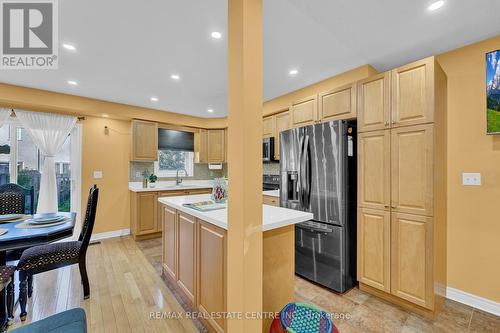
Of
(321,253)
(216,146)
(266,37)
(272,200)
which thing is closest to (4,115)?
(216,146)

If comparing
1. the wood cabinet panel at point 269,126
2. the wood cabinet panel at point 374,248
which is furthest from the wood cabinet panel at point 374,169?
the wood cabinet panel at point 269,126

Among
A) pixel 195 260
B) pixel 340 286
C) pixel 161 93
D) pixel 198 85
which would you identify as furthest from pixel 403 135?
pixel 161 93

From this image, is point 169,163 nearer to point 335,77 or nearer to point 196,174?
point 196,174

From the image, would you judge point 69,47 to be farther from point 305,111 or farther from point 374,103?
point 374,103

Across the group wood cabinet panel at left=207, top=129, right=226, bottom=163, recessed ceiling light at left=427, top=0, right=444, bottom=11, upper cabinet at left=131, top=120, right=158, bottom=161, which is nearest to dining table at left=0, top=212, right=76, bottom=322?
upper cabinet at left=131, top=120, right=158, bottom=161

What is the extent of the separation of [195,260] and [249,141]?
4.20 ft

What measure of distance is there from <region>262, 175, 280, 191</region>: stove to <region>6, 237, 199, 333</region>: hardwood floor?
2.30 m

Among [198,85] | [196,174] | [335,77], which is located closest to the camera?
[335,77]

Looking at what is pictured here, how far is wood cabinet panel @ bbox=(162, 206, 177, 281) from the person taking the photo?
2295mm

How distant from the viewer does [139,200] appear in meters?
3.99

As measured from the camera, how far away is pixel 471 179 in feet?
6.92

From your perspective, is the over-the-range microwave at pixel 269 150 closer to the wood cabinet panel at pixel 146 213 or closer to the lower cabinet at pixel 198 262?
the lower cabinet at pixel 198 262

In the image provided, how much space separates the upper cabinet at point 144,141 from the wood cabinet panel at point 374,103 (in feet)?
12.8

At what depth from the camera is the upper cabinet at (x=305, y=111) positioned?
2762 mm
